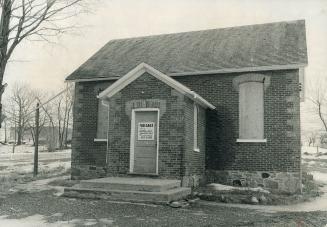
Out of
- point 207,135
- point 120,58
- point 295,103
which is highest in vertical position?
point 120,58

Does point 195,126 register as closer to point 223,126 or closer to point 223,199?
point 223,126

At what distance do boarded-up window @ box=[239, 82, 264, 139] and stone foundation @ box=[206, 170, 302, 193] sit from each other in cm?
143

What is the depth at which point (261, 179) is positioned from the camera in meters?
15.1

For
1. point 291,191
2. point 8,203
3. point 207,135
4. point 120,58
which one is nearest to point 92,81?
point 120,58

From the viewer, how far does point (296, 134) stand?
586 inches

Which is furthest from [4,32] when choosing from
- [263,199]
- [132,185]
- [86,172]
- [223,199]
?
[263,199]

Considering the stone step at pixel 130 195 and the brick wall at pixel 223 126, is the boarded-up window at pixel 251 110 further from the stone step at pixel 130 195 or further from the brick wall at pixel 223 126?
the stone step at pixel 130 195

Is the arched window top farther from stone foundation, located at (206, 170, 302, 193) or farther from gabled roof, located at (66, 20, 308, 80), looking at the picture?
stone foundation, located at (206, 170, 302, 193)

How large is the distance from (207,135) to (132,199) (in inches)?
226

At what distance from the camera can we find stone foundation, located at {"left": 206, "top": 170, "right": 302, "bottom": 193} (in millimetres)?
14664

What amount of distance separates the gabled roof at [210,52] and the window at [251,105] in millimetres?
486

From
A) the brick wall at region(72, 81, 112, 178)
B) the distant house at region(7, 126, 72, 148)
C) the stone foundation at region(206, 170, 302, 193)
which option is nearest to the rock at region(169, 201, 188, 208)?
the stone foundation at region(206, 170, 302, 193)

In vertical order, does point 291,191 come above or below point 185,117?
below

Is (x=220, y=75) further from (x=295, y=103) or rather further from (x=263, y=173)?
(x=263, y=173)
